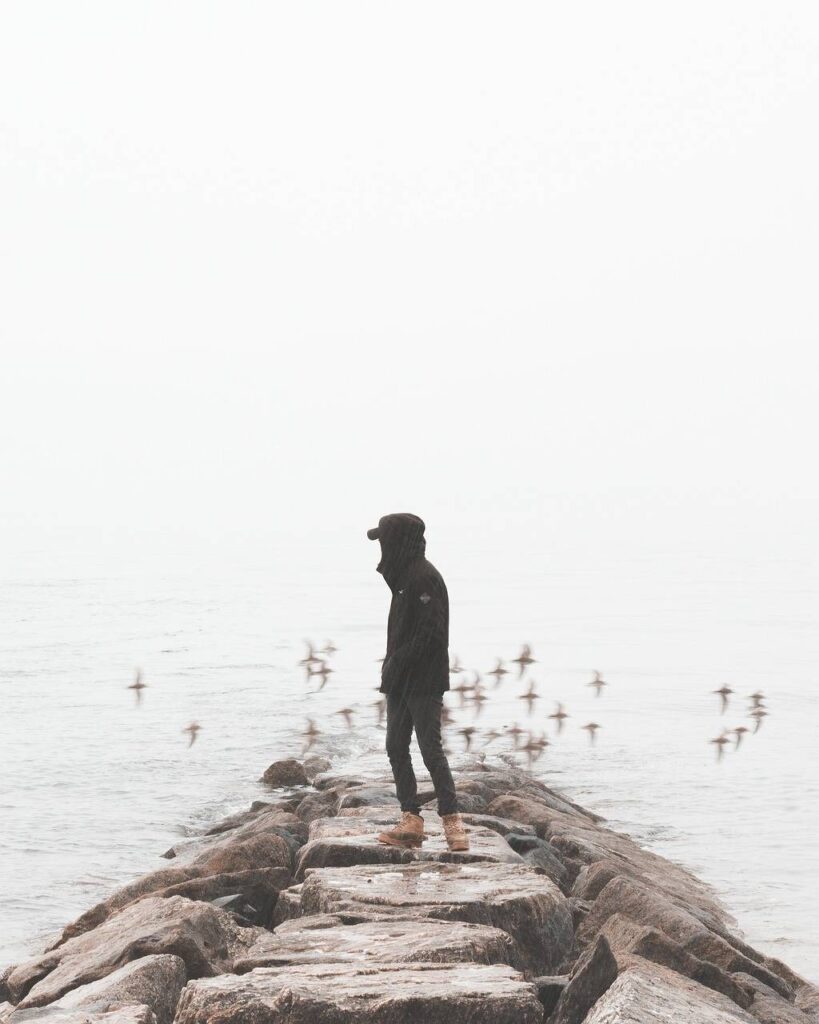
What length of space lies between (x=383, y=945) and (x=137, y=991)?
1.27m

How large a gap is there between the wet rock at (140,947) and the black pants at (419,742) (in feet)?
4.93

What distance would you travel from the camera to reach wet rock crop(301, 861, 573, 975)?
23.8 ft

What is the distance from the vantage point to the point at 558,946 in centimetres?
766

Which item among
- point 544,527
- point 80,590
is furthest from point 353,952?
point 544,527

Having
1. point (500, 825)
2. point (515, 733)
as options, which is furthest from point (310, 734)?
point (500, 825)

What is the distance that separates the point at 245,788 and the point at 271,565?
8414cm

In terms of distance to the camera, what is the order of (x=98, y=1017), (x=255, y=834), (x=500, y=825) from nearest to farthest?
(x=98, y=1017) < (x=500, y=825) < (x=255, y=834)

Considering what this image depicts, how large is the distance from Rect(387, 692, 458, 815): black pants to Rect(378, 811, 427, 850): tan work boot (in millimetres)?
68

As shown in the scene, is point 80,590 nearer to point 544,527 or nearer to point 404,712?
point 404,712

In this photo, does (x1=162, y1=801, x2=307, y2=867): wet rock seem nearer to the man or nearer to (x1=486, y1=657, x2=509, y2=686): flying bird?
the man

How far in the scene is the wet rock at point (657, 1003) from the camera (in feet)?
18.3

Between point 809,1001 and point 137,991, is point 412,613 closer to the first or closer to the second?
point 137,991

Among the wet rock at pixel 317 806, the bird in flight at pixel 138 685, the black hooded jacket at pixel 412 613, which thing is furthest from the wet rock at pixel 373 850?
the bird in flight at pixel 138 685

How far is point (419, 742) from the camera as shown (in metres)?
8.73
